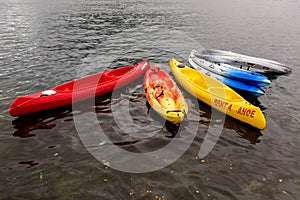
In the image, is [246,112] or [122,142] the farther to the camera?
[246,112]

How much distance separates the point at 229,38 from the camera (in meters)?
31.1

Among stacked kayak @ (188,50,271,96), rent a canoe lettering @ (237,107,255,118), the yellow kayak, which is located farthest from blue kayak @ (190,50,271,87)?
rent a canoe lettering @ (237,107,255,118)

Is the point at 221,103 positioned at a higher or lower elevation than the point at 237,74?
lower

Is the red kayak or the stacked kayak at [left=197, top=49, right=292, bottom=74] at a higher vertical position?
the stacked kayak at [left=197, top=49, right=292, bottom=74]

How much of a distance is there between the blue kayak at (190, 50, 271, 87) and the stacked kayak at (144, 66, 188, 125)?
4.08 m

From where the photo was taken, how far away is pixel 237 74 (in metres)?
16.0

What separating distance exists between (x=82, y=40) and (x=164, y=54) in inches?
400

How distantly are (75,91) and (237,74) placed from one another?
1083cm

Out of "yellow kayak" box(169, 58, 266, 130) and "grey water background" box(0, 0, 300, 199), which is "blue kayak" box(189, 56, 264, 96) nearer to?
"grey water background" box(0, 0, 300, 199)

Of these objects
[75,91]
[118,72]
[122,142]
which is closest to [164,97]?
[122,142]

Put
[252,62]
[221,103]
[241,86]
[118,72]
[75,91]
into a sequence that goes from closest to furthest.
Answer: [221,103] < [75,91] < [241,86] < [118,72] < [252,62]

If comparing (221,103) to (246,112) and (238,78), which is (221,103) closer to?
(246,112)

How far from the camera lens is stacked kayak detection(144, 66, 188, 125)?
38.0 ft

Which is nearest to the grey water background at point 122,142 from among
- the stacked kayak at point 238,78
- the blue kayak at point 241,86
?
the blue kayak at point 241,86
